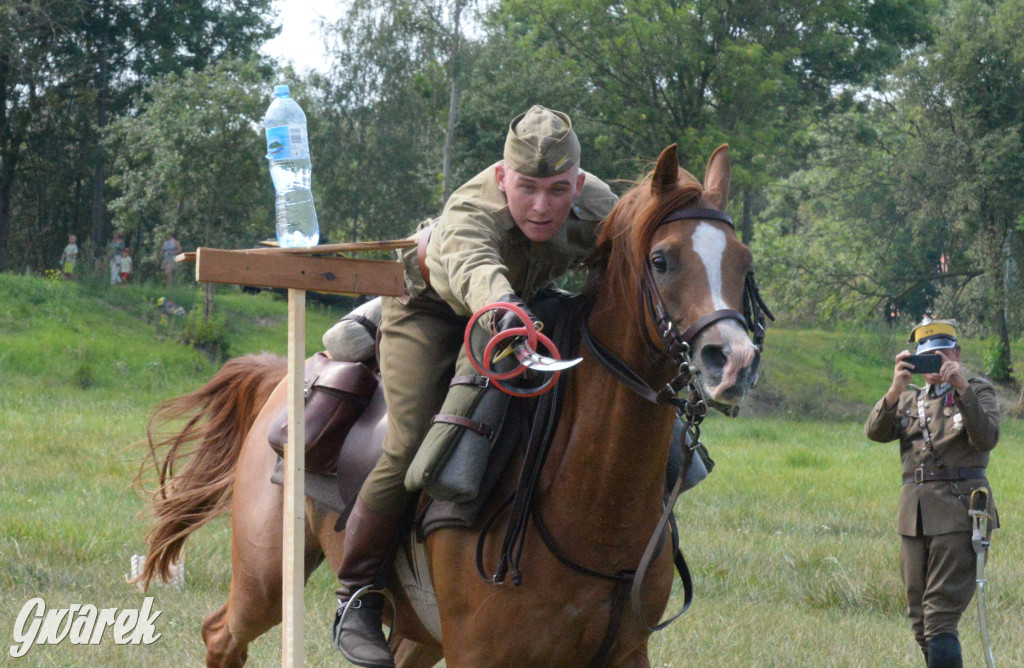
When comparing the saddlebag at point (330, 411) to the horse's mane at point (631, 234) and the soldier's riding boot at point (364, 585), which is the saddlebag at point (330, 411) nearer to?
the soldier's riding boot at point (364, 585)

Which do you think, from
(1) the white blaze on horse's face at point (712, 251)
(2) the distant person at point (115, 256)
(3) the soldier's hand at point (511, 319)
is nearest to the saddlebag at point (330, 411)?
(3) the soldier's hand at point (511, 319)

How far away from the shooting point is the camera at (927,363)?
681 cm

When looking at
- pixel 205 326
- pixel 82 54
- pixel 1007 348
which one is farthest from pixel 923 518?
pixel 82 54

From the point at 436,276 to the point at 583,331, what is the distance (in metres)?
0.54

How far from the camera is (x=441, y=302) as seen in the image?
4004mm

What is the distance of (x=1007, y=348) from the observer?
2784cm

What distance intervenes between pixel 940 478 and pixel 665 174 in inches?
179

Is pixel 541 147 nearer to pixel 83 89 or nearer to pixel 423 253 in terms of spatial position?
pixel 423 253

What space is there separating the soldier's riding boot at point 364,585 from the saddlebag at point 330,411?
400 millimetres

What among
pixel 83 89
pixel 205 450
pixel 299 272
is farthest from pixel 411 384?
pixel 83 89

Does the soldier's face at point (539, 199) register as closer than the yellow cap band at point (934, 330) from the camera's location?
Yes

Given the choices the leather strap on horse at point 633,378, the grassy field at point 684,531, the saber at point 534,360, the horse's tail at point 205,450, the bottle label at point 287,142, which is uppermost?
the bottle label at point 287,142

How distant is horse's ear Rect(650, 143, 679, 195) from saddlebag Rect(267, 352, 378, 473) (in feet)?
5.70

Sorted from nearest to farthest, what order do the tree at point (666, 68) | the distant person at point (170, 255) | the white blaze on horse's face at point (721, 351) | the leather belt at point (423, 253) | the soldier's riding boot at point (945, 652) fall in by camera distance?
1. the white blaze on horse's face at point (721, 351)
2. the leather belt at point (423, 253)
3. the soldier's riding boot at point (945, 652)
4. the tree at point (666, 68)
5. the distant person at point (170, 255)
